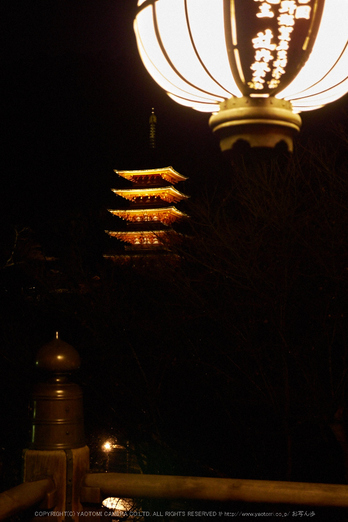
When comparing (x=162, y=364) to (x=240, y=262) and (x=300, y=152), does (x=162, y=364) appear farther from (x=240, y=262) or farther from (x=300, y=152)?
(x=300, y=152)

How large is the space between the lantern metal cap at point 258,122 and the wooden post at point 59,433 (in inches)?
43.0

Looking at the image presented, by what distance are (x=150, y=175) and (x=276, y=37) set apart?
18.7m

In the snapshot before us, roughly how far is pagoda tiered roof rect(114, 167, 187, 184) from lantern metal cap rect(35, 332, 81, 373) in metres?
17.3

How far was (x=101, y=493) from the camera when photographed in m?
2.02

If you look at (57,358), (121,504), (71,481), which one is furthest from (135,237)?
(71,481)

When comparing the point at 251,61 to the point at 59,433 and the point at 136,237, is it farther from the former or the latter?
the point at 136,237

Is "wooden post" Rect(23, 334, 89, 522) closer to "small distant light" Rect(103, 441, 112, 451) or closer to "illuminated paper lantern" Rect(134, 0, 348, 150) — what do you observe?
"illuminated paper lantern" Rect(134, 0, 348, 150)

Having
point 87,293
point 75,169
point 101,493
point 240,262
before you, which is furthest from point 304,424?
point 75,169

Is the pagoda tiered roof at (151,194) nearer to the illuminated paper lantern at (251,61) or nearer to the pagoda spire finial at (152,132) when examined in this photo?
the pagoda spire finial at (152,132)

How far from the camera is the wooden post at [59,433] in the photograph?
2.02 metres

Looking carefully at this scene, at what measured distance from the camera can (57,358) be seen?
6.89ft

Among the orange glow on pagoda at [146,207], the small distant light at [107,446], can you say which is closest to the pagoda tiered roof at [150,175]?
the orange glow on pagoda at [146,207]

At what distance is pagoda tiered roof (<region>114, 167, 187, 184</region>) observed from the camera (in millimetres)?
19397

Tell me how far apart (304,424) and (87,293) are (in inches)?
204
